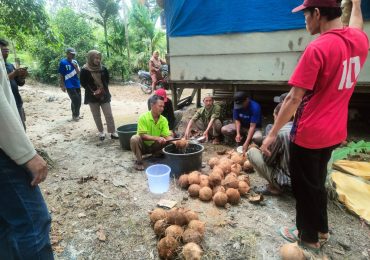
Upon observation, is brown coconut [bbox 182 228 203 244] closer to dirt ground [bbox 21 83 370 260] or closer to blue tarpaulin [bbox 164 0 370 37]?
dirt ground [bbox 21 83 370 260]

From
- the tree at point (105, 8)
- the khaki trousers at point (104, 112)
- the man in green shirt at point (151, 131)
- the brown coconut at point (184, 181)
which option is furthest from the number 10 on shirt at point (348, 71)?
the tree at point (105, 8)

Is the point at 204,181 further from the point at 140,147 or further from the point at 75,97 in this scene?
the point at 75,97

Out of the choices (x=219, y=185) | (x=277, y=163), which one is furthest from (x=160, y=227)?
(x=277, y=163)

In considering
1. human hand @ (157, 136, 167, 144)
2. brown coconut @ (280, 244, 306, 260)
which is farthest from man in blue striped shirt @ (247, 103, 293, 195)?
human hand @ (157, 136, 167, 144)

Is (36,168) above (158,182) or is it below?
above

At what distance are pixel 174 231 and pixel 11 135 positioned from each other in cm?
160

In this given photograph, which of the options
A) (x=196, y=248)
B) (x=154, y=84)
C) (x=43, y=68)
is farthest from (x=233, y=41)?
(x=43, y=68)

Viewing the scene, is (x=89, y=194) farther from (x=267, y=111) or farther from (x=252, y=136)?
(x=267, y=111)

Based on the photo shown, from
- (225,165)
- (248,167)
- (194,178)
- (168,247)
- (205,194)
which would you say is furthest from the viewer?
(248,167)

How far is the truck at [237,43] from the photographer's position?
17.0 ft

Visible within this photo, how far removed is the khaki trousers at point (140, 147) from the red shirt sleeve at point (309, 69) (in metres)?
2.84

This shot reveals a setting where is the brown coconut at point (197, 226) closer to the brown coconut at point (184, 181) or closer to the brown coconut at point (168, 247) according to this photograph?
the brown coconut at point (168, 247)

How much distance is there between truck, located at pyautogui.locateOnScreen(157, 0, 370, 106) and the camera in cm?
518

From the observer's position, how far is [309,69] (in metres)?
1.90
